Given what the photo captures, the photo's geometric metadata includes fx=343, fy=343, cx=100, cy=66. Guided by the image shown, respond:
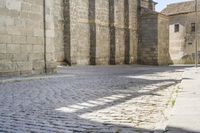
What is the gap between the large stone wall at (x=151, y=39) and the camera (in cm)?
2950

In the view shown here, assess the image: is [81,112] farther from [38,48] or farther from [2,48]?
[38,48]

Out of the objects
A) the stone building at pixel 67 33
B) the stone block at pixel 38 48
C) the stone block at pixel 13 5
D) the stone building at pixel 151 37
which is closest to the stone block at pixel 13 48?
the stone building at pixel 67 33

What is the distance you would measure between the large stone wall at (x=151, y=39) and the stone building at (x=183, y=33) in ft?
58.5

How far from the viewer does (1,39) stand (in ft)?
37.1

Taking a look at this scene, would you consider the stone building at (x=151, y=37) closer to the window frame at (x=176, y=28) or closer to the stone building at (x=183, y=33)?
the stone building at (x=183, y=33)

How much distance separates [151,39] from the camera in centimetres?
2966

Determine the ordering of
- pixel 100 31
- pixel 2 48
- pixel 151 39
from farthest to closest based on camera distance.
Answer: pixel 151 39 → pixel 100 31 → pixel 2 48

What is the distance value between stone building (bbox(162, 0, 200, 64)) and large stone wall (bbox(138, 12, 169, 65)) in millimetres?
17835

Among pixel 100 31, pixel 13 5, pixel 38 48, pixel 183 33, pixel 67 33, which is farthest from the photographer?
pixel 183 33

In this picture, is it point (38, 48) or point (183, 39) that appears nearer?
point (38, 48)

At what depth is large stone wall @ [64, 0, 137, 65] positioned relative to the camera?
2182cm

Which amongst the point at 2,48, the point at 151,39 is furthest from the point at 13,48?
the point at 151,39

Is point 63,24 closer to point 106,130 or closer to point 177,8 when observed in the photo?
point 106,130

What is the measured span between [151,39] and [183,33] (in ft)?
65.8
